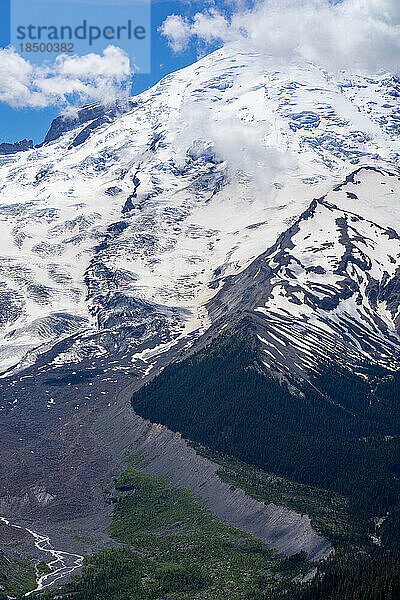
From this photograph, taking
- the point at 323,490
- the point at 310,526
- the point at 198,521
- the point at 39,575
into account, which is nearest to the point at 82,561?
the point at 39,575

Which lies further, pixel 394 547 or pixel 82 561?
pixel 82 561

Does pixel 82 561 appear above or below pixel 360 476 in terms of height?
below

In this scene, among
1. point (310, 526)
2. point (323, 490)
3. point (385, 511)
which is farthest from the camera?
point (323, 490)

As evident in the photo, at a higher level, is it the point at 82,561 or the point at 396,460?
the point at 396,460

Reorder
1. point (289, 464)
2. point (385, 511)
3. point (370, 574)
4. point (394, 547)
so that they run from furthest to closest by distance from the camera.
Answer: point (289, 464) < point (385, 511) < point (394, 547) < point (370, 574)

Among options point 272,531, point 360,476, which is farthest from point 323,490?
point 272,531

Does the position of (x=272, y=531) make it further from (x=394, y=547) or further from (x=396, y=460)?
(x=396, y=460)

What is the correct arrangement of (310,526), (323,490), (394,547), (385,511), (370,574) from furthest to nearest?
(323,490)
(385,511)
(310,526)
(394,547)
(370,574)

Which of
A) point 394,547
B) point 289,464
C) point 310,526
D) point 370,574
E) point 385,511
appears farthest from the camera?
point 289,464

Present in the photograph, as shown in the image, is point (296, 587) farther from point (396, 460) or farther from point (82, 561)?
point (396, 460)
